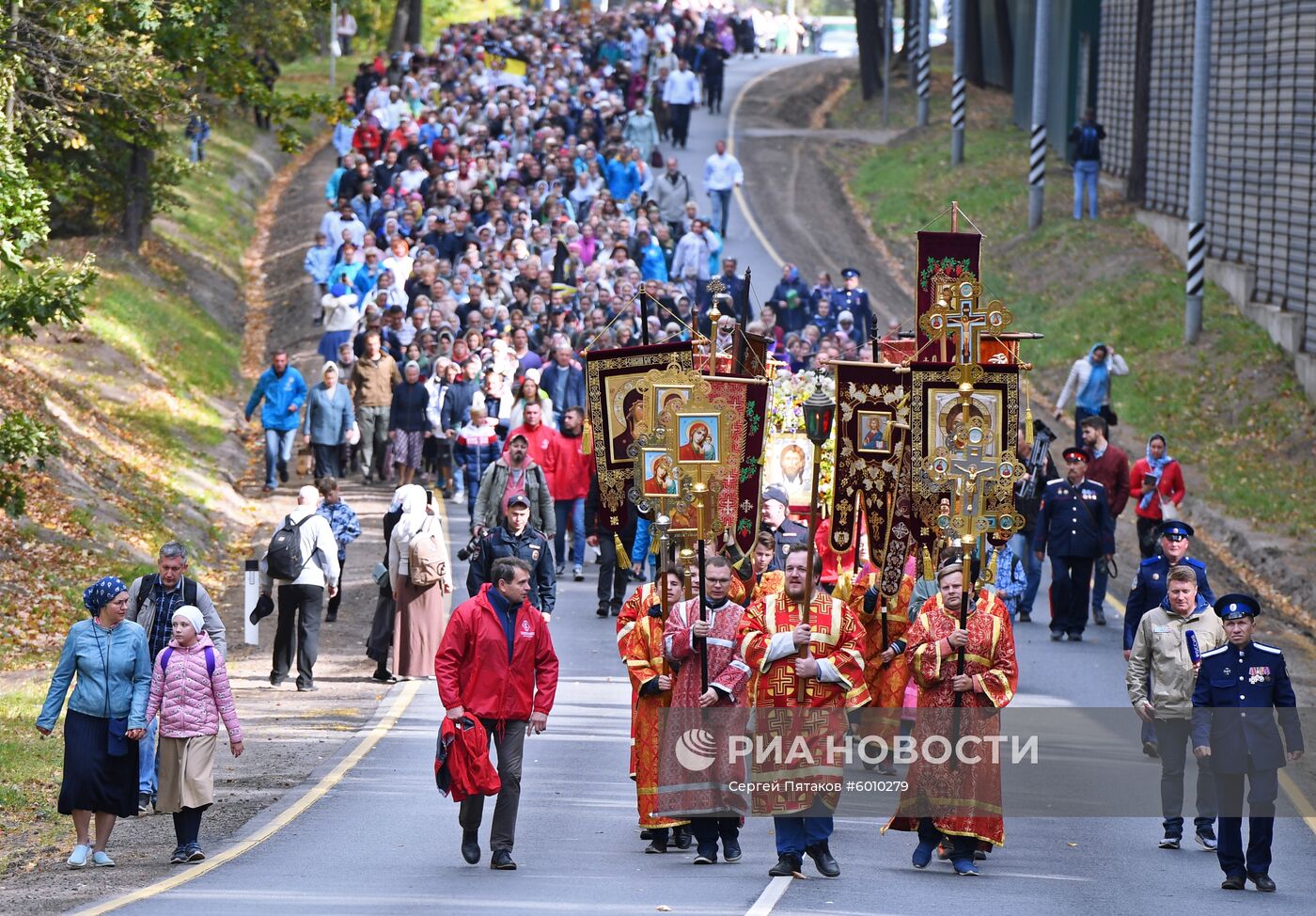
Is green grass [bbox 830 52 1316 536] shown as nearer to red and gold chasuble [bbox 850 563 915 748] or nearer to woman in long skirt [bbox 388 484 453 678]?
woman in long skirt [bbox 388 484 453 678]

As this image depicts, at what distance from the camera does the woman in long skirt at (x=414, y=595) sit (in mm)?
17844

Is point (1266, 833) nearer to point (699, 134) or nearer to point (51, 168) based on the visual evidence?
point (51, 168)

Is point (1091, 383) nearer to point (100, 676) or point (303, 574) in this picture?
point (303, 574)

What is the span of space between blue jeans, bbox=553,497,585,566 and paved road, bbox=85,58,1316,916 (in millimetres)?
5597

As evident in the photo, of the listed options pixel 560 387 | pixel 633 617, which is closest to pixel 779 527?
pixel 633 617

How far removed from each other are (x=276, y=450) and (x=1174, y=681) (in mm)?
15052

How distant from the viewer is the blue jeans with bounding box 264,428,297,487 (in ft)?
84.1

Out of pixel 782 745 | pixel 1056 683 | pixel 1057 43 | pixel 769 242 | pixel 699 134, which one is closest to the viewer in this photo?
pixel 782 745

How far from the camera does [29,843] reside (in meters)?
13.4


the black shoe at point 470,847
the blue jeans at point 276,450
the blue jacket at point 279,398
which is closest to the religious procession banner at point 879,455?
the black shoe at point 470,847

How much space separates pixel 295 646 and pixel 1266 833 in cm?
963

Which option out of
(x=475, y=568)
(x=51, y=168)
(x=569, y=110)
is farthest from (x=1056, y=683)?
(x=569, y=110)

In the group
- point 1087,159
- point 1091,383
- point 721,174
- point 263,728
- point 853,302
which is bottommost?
point 263,728

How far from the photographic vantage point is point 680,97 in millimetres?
47219
